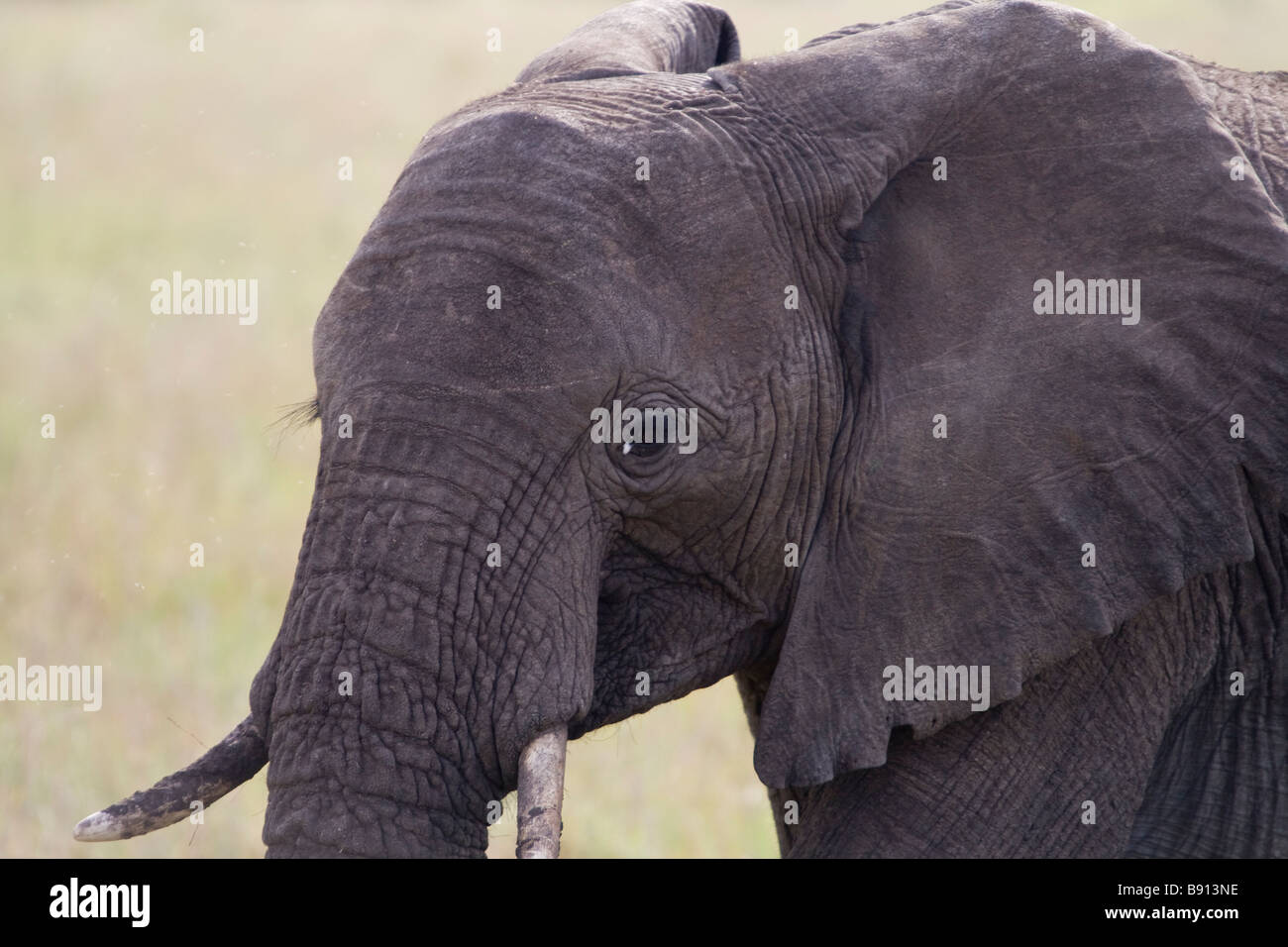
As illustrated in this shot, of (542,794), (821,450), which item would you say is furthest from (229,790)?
(821,450)

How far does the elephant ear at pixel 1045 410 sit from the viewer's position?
3.23 metres

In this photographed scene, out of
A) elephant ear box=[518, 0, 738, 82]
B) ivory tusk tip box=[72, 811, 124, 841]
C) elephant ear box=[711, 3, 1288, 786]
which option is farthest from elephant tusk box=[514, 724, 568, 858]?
elephant ear box=[518, 0, 738, 82]

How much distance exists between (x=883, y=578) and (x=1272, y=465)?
82 cm

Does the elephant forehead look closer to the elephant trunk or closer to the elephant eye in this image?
the elephant eye

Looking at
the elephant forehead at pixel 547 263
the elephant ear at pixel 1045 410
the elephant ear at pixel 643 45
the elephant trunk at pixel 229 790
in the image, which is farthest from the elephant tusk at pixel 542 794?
the elephant ear at pixel 643 45

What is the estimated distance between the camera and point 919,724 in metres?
3.24

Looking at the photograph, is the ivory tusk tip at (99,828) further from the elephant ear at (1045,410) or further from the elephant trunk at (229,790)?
the elephant ear at (1045,410)

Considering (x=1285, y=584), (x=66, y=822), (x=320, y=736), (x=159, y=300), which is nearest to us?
(x=320, y=736)

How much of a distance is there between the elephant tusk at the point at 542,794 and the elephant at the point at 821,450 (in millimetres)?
12

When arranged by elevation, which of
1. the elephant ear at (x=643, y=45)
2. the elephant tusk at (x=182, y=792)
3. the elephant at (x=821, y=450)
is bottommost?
the elephant tusk at (x=182, y=792)

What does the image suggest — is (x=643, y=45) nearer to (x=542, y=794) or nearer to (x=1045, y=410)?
(x=1045, y=410)
